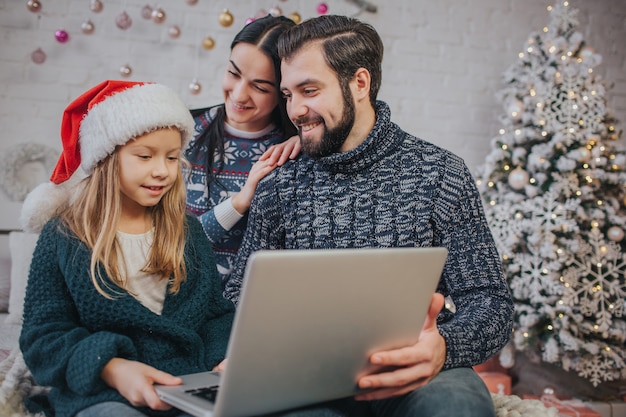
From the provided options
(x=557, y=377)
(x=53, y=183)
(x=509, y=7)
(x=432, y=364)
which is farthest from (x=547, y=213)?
(x=53, y=183)

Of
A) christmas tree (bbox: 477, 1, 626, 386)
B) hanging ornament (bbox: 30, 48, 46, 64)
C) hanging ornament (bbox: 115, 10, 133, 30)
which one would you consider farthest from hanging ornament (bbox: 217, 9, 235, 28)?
christmas tree (bbox: 477, 1, 626, 386)

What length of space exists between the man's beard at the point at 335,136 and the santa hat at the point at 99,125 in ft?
1.06

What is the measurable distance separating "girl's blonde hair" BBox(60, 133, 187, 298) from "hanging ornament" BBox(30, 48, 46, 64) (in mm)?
1760

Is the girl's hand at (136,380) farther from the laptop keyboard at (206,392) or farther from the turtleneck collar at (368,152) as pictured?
the turtleneck collar at (368,152)

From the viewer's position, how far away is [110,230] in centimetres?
125

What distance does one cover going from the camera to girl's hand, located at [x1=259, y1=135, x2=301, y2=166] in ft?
5.39

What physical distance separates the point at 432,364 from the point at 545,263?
184 cm

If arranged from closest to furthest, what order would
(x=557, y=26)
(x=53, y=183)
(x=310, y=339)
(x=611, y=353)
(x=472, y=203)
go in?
(x=310, y=339) < (x=53, y=183) < (x=472, y=203) < (x=611, y=353) < (x=557, y=26)

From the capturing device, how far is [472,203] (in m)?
1.49

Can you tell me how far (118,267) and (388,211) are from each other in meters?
0.62

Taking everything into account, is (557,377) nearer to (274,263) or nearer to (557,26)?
(557,26)

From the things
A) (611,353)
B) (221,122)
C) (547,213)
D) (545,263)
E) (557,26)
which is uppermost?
(557,26)

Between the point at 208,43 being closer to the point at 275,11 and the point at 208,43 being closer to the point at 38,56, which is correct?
the point at 275,11

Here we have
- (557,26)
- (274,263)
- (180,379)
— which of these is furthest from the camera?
(557,26)
